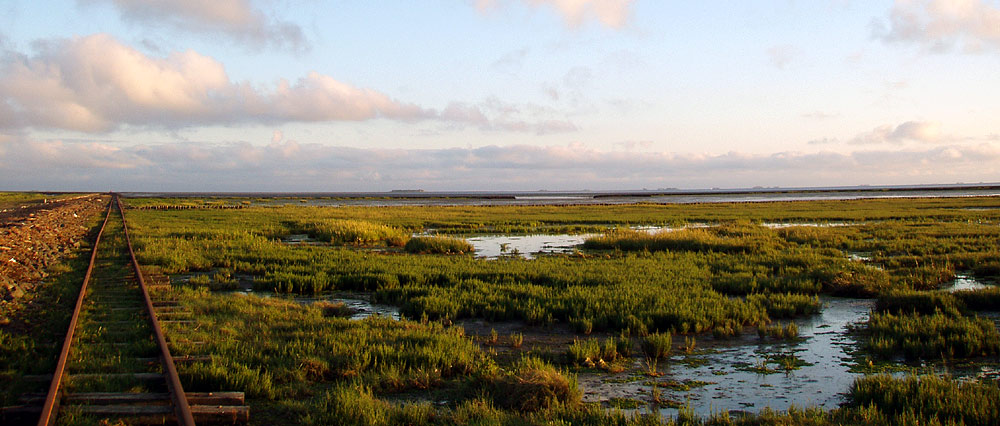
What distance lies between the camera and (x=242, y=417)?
5809 mm

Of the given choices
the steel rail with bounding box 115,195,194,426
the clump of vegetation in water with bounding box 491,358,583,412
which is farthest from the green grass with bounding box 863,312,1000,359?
the steel rail with bounding box 115,195,194,426

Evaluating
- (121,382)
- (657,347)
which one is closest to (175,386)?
(121,382)

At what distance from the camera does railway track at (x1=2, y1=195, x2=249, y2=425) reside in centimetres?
561

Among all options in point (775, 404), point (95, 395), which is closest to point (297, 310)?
point (95, 395)

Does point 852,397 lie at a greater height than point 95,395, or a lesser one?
lesser

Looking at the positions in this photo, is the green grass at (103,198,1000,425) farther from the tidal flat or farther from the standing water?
the standing water

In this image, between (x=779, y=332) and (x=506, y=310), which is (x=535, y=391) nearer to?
(x=506, y=310)

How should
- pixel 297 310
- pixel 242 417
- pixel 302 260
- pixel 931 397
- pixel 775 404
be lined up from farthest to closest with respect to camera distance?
pixel 302 260, pixel 297 310, pixel 775 404, pixel 931 397, pixel 242 417

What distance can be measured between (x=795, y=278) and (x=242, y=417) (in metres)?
13.9

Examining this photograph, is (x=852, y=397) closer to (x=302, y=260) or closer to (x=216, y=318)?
(x=216, y=318)

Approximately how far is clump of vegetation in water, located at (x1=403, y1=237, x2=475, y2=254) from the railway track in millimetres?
13091

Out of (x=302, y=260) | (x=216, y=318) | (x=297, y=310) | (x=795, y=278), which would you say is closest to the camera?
(x=216, y=318)

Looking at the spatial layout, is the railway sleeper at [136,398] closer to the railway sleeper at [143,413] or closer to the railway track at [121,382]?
the railway track at [121,382]

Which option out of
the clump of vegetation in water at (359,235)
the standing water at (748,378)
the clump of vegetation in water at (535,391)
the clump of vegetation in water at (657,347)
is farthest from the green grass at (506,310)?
the clump of vegetation in water at (359,235)
